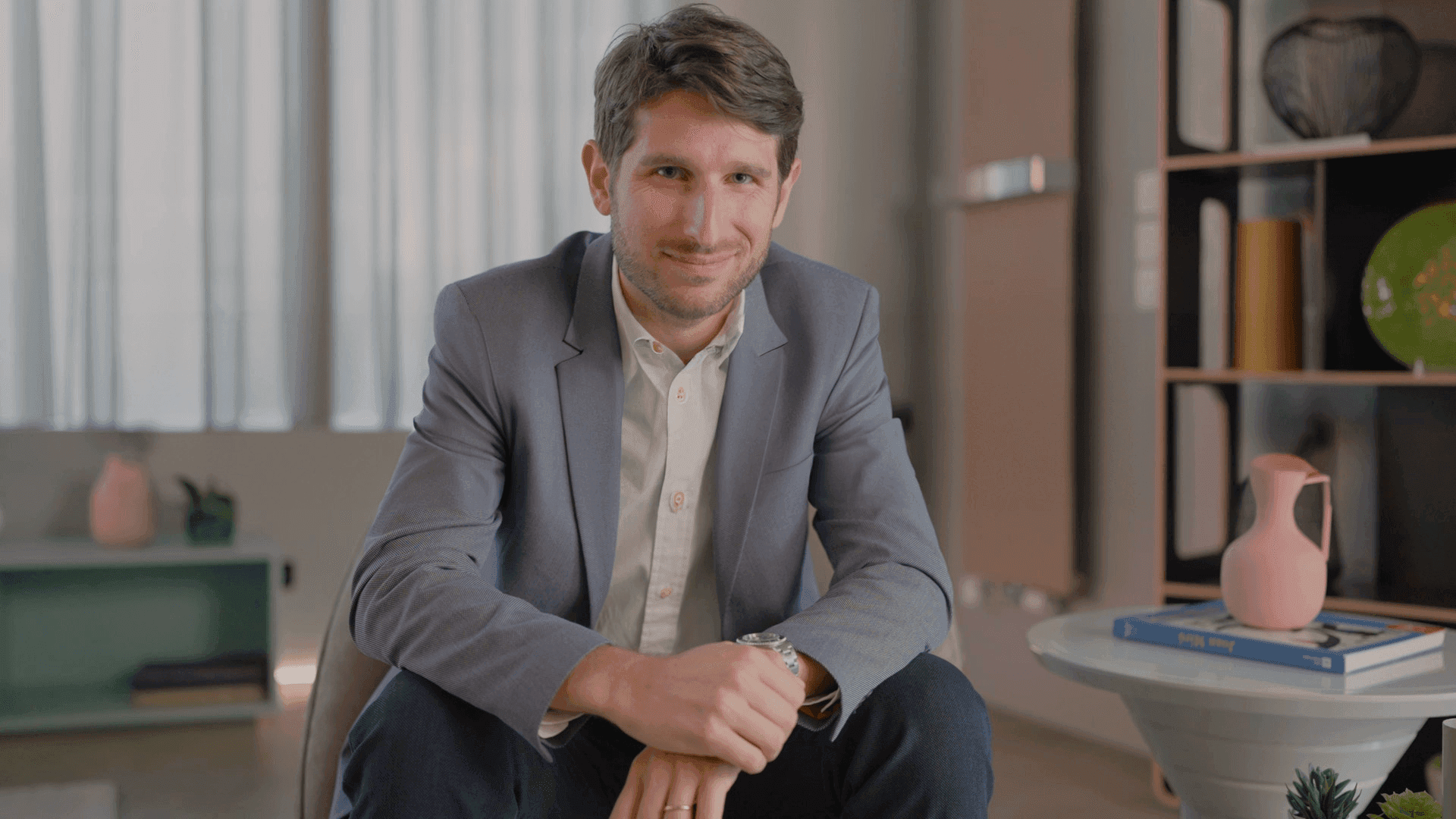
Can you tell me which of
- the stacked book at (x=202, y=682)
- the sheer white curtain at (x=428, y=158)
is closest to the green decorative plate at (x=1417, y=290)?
the sheer white curtain at (x=428, y=158)

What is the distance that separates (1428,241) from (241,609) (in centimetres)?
308

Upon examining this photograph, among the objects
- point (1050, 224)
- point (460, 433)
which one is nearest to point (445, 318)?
point (460, 433)

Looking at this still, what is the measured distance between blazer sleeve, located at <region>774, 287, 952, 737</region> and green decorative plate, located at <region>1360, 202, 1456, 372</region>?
126 centimetres

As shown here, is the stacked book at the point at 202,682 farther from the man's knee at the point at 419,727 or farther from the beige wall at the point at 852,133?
the man's knee at the point at 419,727

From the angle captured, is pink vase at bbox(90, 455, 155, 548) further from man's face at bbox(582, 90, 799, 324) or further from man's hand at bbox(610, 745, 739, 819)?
man's hand at bbox(610, 745, 739, 819)

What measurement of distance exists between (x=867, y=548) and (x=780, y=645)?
0.78 feet

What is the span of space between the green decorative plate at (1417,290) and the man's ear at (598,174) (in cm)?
158

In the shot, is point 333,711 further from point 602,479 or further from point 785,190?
point 785,190

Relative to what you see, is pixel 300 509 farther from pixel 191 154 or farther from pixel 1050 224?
pixel 1050 224

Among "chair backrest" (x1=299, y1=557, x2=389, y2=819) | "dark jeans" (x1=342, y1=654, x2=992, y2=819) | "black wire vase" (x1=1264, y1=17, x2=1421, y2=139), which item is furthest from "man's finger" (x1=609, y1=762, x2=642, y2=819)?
"black wire vase" (x1=1264, y1=17, x2=1421, y2=139)

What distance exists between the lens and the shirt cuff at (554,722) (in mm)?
1130

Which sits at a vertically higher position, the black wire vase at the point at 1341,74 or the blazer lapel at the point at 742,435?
the black wire vase at the point at 1341,74

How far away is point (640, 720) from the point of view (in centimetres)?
110

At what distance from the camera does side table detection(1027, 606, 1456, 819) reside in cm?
133
